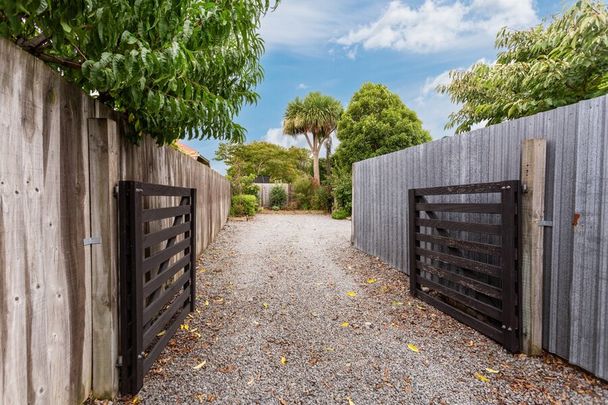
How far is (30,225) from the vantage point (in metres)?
1.44

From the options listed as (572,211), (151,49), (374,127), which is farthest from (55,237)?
(374,127)

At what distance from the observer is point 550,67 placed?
4.98 meters

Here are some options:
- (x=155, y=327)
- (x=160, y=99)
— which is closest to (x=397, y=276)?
(x=155, y=327)

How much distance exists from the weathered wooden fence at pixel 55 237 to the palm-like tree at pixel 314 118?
17604mm

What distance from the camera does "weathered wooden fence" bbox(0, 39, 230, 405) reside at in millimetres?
1327

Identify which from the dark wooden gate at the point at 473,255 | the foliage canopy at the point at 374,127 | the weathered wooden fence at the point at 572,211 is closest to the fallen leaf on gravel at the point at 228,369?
the dark wooden gate at the point at 473,255

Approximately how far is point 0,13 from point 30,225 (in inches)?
36.7

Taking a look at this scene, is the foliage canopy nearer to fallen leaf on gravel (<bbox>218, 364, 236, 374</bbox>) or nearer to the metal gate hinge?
fallen leaf on gravel (<bbox>218, 364, 236, 374</bbox>)

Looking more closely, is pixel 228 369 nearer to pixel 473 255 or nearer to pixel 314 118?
pixel 473 255

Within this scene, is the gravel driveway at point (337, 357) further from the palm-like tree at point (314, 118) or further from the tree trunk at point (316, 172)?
the palm-like tree at point (314, 118)

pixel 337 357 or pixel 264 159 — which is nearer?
pixel 337 357

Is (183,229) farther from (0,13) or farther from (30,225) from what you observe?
(0,13)

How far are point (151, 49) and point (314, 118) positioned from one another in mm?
18889

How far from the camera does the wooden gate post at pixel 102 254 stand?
6.18 feet
